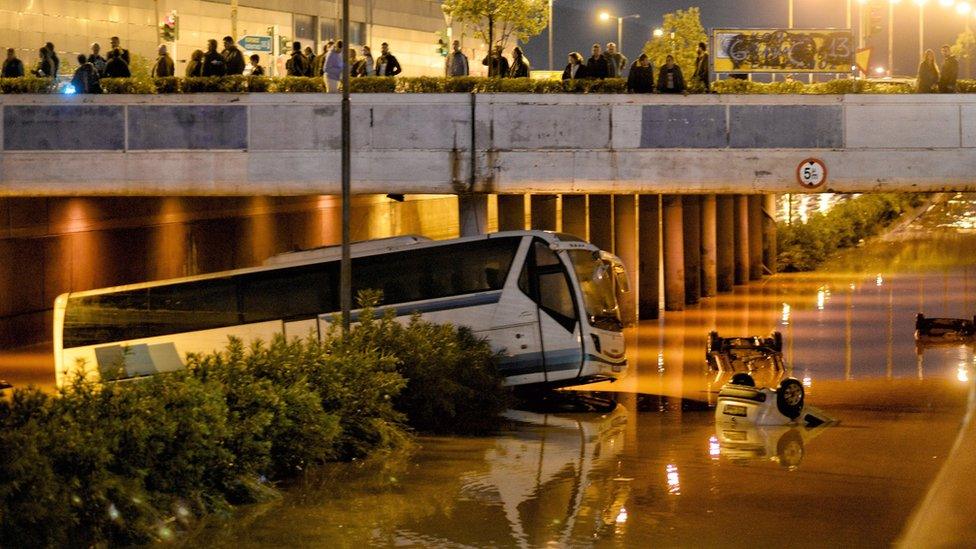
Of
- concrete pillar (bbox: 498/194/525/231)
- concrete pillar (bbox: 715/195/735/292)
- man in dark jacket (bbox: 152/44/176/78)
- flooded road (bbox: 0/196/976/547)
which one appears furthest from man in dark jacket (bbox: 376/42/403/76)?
concrete pillar (bbox: 715/195/735/292)

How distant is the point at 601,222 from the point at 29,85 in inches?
635

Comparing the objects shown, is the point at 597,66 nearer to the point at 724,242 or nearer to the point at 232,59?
the point at 232,59

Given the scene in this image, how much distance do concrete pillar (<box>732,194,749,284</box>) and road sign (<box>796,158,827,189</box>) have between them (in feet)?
91.5

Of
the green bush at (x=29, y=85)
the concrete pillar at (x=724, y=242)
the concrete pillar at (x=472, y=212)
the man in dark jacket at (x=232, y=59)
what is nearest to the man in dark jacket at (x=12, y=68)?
the green bush at (x=29, y=85)

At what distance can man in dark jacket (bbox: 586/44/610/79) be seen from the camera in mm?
26875

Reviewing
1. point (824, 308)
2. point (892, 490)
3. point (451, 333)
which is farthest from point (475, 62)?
point (892, 490)

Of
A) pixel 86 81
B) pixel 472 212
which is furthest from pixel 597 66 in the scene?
pixel 86 81

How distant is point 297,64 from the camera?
28.9 meters

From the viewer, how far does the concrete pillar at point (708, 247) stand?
4711 cm

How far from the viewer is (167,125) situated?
1042 inches

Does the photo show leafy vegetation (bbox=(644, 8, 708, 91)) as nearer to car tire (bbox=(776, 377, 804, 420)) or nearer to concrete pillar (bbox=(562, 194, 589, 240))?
concrete pillar (bbox=(562, 194, 589, 240))

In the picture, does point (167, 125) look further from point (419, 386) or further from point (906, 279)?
point (906, 279)

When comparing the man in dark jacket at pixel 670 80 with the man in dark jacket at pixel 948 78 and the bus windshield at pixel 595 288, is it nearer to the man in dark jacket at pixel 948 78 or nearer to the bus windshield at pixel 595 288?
the bus windshield at pixel 595 288

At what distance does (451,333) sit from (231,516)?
7926mm
